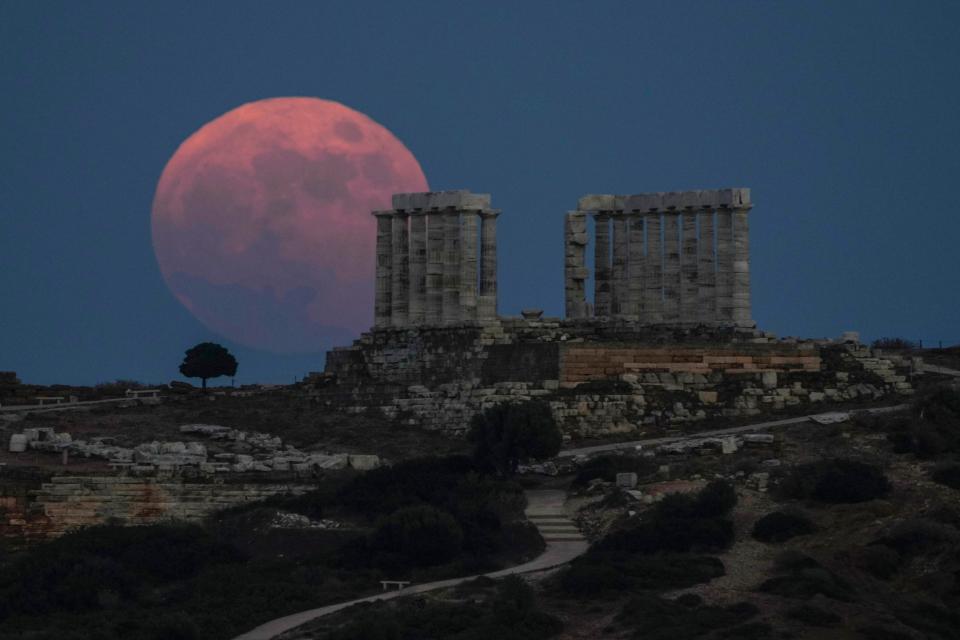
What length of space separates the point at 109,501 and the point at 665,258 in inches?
988

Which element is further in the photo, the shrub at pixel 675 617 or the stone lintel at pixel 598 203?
the stone lintel at pixel 598 203

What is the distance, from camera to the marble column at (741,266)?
77.5 meters

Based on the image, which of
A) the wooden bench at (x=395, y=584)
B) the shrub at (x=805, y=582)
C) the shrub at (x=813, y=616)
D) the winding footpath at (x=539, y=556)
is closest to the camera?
the shrub at (x=813, y=616)

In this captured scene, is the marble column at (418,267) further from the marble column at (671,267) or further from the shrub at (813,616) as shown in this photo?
the shrub at (813,616)

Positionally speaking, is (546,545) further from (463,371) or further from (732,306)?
(732,306)

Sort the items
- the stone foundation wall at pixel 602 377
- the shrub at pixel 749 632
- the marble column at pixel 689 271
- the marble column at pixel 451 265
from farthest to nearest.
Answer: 1. the marble column at pixel 689 271
2. the marble column at pixel 451 265
3. the stone foundation wall at pixel 602 377
4. the shrub at pixel 749 632

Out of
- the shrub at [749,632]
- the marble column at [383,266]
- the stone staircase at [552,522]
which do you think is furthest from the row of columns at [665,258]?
the shrub at [749,632]

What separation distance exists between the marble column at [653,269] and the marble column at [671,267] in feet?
0.56

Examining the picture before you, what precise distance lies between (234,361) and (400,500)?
2993 centimetres

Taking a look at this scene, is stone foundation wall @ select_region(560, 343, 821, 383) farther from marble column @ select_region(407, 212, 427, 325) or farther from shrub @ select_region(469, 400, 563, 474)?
shrub @ select_region(469, 400, 563, 474)

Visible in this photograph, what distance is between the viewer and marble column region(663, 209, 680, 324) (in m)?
78.4

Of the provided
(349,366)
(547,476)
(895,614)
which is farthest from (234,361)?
(895,614)

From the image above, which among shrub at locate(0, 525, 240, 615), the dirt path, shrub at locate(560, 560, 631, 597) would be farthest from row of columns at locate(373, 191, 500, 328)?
shrub at locate(560, 560, 631, 597)

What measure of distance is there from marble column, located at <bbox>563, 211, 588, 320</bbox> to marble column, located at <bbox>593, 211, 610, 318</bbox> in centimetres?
91
